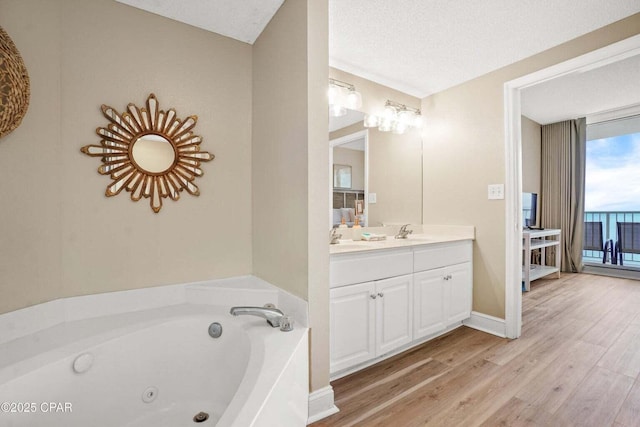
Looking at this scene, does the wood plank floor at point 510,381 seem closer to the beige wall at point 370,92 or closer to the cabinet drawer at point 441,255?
the cabinet drawer at point 441,255

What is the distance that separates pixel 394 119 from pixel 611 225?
16.4 feet

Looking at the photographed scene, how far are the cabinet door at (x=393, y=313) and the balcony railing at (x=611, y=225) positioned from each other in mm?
4813

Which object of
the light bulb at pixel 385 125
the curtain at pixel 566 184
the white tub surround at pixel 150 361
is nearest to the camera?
the white tub surround at pixel 150 361

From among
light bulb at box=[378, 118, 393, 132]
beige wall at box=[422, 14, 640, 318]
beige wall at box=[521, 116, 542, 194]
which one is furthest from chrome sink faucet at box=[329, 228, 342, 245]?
beige wall at box=[521, 116, 542, 194]

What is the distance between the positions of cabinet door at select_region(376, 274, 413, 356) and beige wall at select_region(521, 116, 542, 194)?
148 inches

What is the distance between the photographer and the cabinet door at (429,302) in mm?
2084

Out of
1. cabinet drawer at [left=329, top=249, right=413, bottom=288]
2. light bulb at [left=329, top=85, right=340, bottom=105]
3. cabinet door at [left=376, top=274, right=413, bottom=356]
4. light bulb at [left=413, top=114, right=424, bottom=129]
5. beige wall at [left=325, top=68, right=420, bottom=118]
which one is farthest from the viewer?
light bulb at [left=413, top=114, right=424, bottom=129]

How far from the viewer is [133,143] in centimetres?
161

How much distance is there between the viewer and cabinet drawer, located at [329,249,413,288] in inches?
65.4

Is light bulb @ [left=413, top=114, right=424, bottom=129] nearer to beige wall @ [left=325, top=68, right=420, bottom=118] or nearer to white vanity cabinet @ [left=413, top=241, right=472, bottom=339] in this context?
beige wall @ [left=325, top=68, right=420, bottom=118]

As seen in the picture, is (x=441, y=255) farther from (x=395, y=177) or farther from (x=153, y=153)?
(x=153, y=153)

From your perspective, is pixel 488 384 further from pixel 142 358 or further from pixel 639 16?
pixel 639 16

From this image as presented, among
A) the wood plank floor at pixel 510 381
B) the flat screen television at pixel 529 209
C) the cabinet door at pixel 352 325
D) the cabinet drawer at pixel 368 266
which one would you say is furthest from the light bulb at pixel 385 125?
the flat screen television at pixel 529 209

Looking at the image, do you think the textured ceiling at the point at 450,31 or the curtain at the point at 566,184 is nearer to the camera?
the textured ceiling at the point at 450,31
